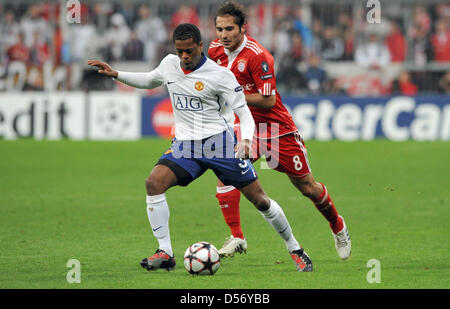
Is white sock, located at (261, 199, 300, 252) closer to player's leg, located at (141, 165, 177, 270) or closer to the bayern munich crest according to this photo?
player's leg, located at (141, 165, 177, 270)

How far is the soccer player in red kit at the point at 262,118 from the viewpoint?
26.5 feet

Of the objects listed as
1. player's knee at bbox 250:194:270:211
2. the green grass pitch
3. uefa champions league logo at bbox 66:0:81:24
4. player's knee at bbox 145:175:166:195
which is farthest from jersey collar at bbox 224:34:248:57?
uefa champions league logo at bbox 66:0:81:24

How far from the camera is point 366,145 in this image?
19641 millimetres

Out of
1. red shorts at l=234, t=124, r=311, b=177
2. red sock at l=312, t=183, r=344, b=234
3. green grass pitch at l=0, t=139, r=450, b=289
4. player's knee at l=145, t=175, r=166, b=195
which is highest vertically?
red shorts at l=234, t=124, r=311, b=177

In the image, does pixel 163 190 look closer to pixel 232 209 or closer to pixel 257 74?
pixel 232 209

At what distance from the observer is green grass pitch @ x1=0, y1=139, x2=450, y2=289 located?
7062 millimetres

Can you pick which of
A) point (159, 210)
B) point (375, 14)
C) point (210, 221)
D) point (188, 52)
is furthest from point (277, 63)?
point (159, 210)

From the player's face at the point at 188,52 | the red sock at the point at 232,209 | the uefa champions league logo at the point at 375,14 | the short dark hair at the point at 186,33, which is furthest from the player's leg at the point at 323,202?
the uefa champions league logo at the point at 375,14

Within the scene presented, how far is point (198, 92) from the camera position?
7.27 meters

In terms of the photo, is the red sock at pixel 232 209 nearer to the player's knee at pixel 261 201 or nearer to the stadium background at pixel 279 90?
the player's knee at pixel 261 201

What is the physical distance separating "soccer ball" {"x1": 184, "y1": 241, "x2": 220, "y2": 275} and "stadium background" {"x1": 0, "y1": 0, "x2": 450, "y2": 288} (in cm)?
413

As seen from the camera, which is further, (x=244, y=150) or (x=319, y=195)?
(x=319, y=195)

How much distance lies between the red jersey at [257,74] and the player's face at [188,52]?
0.99m

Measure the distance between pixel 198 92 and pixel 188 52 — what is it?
37 cm
